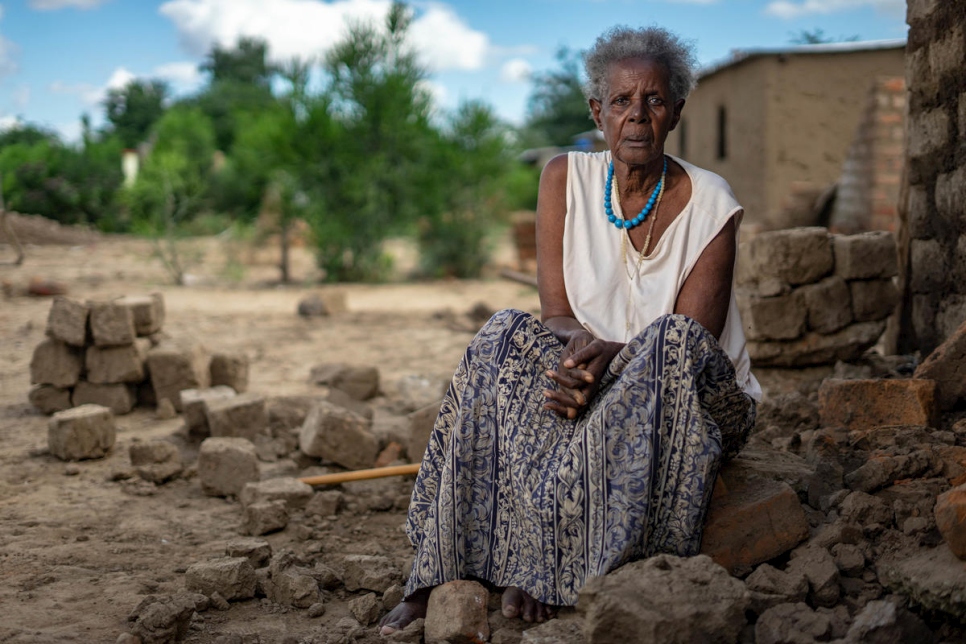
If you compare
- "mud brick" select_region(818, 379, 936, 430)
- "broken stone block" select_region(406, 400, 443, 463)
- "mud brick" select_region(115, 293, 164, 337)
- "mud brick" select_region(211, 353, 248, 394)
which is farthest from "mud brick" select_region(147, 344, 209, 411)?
"mud brick" select_region(818, 379, 936, 430)

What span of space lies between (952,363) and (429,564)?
2.25 metres

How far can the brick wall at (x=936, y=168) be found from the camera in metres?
4.05

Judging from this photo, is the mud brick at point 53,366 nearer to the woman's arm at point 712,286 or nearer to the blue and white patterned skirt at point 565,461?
the blue and white patterned skirt at point 565,461

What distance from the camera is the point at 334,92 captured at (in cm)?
1302

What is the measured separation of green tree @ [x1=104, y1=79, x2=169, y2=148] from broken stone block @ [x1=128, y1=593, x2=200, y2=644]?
1220 inches

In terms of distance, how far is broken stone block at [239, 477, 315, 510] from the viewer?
152 inches

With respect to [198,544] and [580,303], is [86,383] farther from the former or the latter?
[580,303]

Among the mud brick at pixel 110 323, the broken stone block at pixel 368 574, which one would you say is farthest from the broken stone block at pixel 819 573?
the mud brick at pixel 110 323

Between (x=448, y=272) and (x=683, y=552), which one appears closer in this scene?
(x=683, y=552)

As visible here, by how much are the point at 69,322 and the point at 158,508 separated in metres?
1.91

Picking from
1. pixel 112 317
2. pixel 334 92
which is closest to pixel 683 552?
pixel 112 317

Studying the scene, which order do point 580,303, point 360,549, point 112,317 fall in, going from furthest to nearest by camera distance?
point 112,317, point 360,549, point 580,303

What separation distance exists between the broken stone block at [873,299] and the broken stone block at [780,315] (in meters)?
0.27

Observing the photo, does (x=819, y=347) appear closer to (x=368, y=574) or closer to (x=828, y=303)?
(x=828, y=303)
